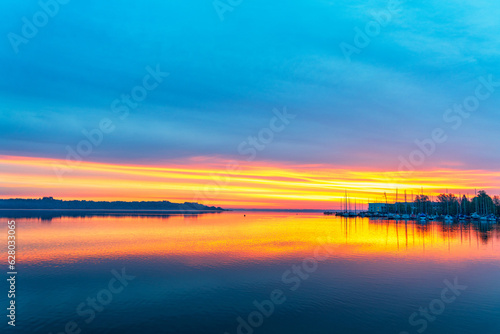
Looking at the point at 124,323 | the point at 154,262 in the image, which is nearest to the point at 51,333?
the point at 124,323

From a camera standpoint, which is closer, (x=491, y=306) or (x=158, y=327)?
(x=158, y=327)

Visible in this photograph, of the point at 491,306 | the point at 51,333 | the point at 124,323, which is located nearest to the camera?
the point at 51,333

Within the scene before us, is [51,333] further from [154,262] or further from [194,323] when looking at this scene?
[154,262]

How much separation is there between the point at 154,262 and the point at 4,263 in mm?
17404

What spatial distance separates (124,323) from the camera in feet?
70.4

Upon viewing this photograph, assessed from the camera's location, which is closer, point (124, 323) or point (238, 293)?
point (124, 323)

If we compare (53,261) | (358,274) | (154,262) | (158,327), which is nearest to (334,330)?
(158,327)


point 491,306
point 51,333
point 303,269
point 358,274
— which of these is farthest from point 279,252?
point 51,333

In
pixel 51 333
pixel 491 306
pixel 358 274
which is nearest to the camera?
pixel 51 333

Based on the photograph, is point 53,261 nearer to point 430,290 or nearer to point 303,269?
point 303,269

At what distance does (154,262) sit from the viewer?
135 ft

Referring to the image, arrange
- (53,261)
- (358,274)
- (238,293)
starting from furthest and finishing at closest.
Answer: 1. (53,261)
2. (358,274)
3. (238,293)

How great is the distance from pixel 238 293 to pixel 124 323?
32.2 ft

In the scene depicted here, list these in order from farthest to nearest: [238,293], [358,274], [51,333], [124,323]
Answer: [358,274] → [238,293] → [124,323] → [51,333]
